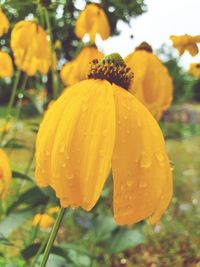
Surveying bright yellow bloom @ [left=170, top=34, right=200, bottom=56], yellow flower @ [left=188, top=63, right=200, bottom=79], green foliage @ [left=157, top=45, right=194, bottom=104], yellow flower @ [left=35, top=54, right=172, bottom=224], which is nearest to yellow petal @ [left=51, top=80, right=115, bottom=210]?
yellow flower @ [left=35, top=54, right=172, bottom=224]

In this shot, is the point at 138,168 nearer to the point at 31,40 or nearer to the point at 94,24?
the point at 31,40

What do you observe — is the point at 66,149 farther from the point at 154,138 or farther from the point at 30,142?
the point at 30,142

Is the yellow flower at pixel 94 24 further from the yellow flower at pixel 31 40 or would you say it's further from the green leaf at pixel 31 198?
the green leaf at pixel 31 198

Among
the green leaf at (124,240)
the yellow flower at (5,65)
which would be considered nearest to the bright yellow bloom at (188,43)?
the yellow flower at (5,65)

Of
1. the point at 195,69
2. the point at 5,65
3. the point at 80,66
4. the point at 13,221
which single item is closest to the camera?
the point at 5,65

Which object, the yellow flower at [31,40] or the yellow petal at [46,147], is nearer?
the yellow petal at [46,147]

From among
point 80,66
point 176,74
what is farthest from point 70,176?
point 176,74

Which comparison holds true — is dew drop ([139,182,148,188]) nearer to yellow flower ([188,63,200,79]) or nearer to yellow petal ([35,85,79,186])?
yellow petal ([35,85,79,186])
